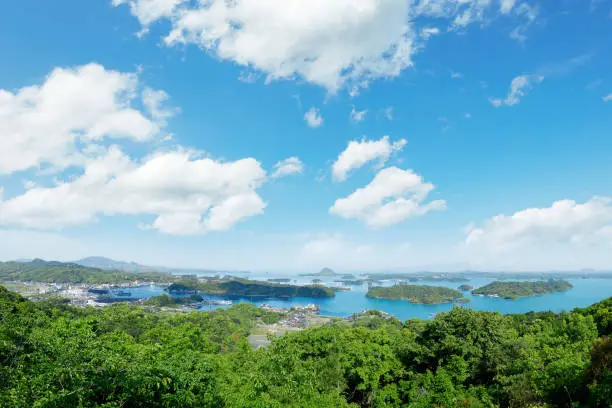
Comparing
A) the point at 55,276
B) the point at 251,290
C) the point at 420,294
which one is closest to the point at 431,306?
the point at 420,294

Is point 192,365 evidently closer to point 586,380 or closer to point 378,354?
point 378,354

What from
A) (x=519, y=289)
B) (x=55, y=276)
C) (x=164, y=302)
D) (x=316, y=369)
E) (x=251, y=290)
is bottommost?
(x=251, y=290)

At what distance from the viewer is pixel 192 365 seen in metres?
10.8

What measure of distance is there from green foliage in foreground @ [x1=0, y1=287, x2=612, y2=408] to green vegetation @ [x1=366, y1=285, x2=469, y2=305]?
10398 cm

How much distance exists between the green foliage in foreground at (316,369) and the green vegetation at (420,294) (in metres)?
104

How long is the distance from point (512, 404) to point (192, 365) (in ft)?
41.7

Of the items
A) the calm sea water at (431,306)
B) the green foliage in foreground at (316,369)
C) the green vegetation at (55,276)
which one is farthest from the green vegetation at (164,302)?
the green foliage in foreground at (316,369)

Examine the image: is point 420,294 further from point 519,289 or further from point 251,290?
point 251,290

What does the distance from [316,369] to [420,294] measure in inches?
5191

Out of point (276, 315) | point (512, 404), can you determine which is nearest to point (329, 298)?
point (276, 315)

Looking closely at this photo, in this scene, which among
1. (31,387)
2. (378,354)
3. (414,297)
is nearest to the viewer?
(31,387)

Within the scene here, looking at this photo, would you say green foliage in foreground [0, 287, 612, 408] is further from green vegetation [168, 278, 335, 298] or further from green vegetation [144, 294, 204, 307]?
green vegetation [168, 278, 335, 298]

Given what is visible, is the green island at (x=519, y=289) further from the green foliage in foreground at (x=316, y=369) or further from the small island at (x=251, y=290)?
the green foliage in foreground at (x=316, y=369)

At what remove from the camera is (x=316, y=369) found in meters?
16.1
